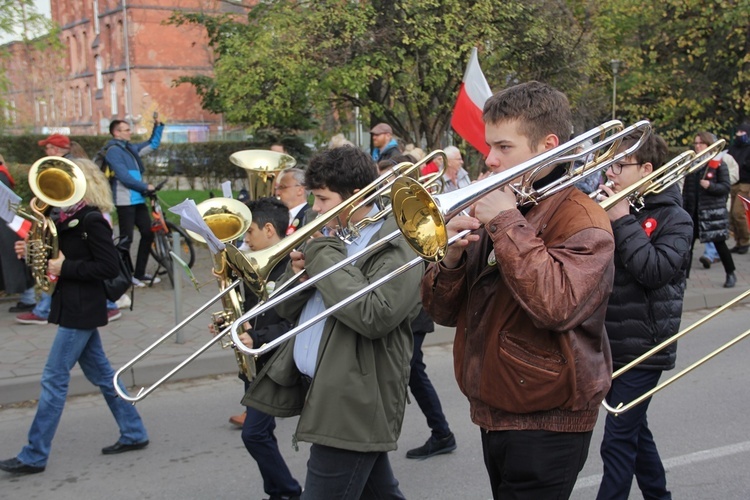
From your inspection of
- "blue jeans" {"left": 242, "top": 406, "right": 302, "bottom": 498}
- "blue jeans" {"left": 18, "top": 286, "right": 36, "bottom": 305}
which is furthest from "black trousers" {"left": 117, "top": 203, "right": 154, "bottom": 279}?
"blue jeans" {"left": 242, "top": 406, "right": 302, "bottom": 498}

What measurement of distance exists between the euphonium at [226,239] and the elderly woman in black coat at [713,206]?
7034 mm

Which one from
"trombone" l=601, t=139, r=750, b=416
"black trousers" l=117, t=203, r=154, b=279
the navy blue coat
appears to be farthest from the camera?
"black trousers" l=117, t=203, r=154, b=279

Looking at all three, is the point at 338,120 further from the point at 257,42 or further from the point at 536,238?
the point at 536,238

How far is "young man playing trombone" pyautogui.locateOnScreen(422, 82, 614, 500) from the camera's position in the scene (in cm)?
210

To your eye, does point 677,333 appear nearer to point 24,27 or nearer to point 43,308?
point 43,308

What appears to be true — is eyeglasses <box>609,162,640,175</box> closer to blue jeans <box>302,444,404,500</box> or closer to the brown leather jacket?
the brown leather jacket

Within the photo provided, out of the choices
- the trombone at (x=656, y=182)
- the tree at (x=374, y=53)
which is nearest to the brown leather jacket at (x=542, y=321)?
the trombone at (x=656, y=182)

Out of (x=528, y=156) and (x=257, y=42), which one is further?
(x=257, y=42)

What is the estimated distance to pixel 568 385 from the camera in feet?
7.20

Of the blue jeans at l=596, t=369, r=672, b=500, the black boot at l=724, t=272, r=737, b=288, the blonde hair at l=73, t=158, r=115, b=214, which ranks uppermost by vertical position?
the blonde hair at l=73, t=158, r=115, b=214

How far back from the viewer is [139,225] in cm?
923

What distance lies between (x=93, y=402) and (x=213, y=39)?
26.5 ft

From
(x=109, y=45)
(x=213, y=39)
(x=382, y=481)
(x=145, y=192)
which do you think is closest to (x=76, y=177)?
(x=382, y=481)

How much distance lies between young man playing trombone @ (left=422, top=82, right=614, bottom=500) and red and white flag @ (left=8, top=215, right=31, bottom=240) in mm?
3648
